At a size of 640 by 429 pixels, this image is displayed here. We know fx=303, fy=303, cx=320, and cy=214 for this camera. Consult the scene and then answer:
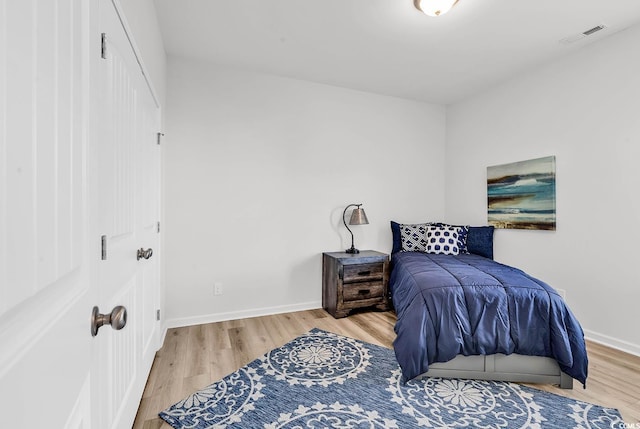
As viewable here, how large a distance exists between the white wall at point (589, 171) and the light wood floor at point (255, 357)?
45cm

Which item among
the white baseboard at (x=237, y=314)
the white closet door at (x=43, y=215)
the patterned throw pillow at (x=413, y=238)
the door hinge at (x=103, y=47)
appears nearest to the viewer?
the white closet door at (x=43, y=215)

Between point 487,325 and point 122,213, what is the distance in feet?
7.26

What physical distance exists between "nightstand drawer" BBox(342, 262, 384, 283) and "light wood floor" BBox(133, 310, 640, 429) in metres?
0.40

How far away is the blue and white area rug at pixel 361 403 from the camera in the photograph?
1.65m

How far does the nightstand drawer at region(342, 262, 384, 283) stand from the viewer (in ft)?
10.5

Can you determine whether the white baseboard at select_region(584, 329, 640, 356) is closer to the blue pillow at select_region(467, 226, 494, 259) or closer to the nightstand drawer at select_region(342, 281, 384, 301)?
the blue pillow at select_region(467, 226, 494, 259)

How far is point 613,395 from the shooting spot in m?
1.91

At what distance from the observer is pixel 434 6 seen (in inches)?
83.8

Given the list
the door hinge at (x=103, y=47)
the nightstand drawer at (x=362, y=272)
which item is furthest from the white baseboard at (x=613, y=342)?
the door hinge at (x=103, y=47)

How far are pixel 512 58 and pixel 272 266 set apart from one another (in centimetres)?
324

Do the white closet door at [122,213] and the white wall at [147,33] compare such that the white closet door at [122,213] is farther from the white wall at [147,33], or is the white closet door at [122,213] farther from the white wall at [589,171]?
the white wall at [589,171]

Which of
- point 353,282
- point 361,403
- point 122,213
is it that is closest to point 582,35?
point 353,282

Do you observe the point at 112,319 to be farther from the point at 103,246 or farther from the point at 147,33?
the point at 147,33

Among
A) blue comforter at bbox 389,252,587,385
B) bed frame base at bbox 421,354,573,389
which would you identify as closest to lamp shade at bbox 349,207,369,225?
blue comforter at bbox 389,252,587,385
